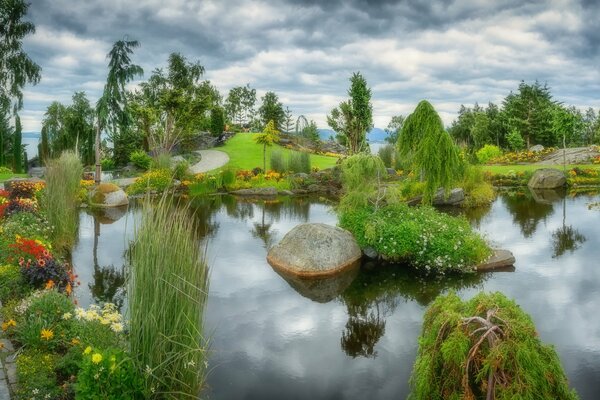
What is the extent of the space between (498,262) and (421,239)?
6.56ft

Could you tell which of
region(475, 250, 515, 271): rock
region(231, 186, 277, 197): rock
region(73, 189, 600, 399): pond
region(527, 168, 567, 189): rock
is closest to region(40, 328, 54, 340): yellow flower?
region(73, 189, 600, 399): pond

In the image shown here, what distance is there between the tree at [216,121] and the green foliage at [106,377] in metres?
43.1

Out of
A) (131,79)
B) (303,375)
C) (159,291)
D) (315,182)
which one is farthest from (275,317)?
(131,79)

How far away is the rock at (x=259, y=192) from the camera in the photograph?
27484 millimetres

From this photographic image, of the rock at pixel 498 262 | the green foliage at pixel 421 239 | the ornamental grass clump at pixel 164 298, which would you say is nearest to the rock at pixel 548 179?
the green foliage at pixel 421 239

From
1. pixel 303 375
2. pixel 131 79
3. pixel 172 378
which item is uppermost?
pixel 131 79

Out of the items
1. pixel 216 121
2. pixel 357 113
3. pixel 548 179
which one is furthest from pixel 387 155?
pixel 216 121

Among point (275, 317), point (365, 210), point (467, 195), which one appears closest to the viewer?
point (275, 317)

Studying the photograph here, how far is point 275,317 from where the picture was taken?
363 inches

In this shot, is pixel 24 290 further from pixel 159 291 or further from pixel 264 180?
pixel 264 180

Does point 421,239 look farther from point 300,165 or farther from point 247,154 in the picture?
point 247,154

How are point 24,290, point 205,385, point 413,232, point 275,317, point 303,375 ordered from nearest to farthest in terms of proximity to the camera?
point 205,385, point 303,375, point 24,290, point 275,317, point 413,232

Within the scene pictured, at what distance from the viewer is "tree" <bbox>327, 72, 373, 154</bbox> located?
120ft

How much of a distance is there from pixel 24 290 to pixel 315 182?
74.4 ft
